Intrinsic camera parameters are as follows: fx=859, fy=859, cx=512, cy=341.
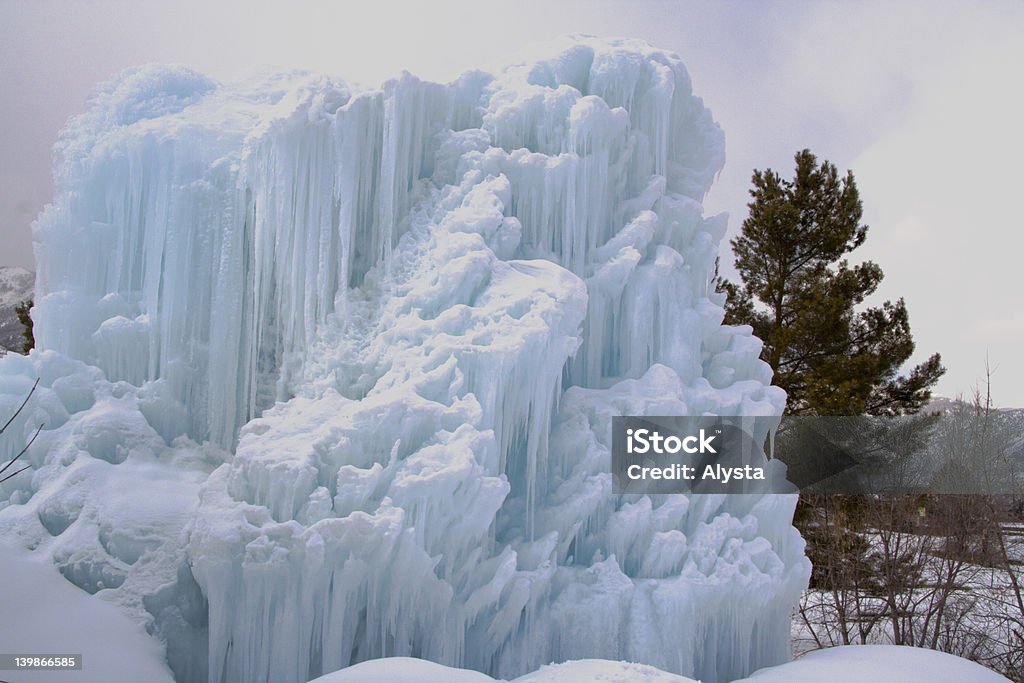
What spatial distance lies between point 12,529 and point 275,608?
2453 millimetres

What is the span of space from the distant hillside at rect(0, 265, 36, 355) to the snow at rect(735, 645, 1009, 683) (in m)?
13.3

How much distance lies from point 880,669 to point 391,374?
17.2ft

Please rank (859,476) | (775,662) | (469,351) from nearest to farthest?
(469,351)
(775,662)
(859,476)

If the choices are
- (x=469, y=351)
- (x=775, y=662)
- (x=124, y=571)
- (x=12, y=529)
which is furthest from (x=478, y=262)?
(x=775, y=662)

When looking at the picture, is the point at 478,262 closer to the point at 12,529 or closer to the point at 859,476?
the point at 12,529

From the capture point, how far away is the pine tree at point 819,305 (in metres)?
15.1

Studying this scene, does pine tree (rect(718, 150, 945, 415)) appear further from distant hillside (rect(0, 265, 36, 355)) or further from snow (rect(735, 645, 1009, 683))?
distant hillside (rect(0, 265, 36, 355))

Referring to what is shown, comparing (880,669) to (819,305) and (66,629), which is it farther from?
(819,305)

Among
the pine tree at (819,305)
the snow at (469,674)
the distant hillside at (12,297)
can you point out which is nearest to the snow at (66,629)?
the snow at (469,674)

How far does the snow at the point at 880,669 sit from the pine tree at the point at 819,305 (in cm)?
638

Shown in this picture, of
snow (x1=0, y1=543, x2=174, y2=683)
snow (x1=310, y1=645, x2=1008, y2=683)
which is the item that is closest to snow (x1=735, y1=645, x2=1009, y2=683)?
snow (x1=310, y1=645, x2=1008, y2=683)

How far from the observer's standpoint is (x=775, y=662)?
899 centimetres

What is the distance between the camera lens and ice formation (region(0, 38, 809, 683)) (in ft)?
22.7

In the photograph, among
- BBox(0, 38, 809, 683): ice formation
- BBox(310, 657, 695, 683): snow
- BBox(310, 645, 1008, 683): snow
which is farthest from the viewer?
BBox(0, 38, 809, 683): ice formation
